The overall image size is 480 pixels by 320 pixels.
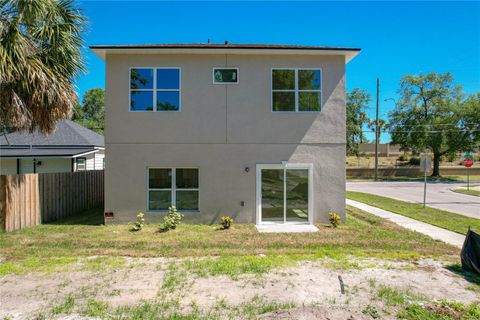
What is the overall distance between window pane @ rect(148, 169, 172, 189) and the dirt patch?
491 centimetres

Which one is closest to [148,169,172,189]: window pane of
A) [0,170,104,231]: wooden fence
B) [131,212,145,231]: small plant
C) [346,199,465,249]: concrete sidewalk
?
[131,212,145,231]: small plant

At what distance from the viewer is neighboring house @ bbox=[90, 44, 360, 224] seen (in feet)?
38.2

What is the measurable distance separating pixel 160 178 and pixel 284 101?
538cm

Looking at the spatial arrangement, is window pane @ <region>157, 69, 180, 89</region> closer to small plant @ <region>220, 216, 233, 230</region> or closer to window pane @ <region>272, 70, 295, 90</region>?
window pane @ <region>272, 70, 295, 90</region>

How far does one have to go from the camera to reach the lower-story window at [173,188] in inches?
463

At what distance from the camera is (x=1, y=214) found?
9.92 metres

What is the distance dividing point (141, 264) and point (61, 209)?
7604 millimetres

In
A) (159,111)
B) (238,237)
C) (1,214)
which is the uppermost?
(159,111)

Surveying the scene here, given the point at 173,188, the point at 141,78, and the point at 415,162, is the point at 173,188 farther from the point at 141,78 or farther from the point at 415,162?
the point at 415,162

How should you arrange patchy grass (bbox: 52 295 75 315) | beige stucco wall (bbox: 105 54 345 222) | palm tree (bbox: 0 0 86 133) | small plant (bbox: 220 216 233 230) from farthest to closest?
beige stucco wall (bbox: 105 54 345 222)
small plant (bbox: 220 216 233 230)
palm tree (bbox: 0 0 86 133)
patchy grass (bbox: 52 295 75 315)

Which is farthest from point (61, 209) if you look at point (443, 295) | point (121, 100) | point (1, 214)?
point (443, 295)

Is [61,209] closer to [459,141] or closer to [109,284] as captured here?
[109,284]

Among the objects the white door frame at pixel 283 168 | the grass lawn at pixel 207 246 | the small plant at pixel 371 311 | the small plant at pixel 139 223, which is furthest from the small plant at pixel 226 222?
the small plant at pixel 371 311

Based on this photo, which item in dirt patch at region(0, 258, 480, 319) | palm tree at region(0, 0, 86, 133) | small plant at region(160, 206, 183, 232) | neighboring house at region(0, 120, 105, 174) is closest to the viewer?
dirt patch at region(0, 258, 480, 319)
